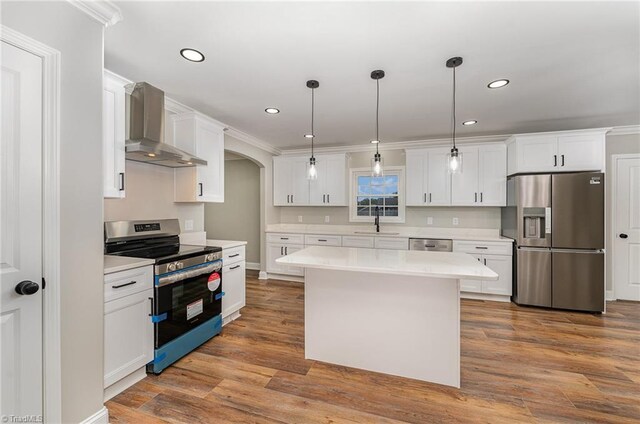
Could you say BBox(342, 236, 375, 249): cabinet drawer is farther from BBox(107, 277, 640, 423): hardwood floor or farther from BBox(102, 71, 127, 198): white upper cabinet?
BBox(102, 71, 127, 198): white upper cabinet

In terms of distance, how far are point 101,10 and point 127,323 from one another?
2025mm

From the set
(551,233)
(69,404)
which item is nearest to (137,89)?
(69,404)

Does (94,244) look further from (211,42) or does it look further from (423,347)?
(423,347)

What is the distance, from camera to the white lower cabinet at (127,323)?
6.32 feet

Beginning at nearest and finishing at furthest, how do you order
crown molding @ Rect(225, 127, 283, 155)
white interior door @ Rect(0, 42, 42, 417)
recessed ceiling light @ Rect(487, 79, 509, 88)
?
white interior door @ Rect(0, 42, 42, 417), recessed ceiling light @ Rect(487, 79, 509, 88), crown molding @ Rect(225, 127, 283, 155)

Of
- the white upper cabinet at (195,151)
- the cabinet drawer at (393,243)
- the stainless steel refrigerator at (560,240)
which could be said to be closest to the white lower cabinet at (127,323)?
the white upper cabinet at (195,151)

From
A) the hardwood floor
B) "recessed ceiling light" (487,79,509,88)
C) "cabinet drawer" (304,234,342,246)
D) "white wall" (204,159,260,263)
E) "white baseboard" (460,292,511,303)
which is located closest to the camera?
the hardwood floor

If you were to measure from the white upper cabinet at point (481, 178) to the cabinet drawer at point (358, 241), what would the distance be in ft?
4.80

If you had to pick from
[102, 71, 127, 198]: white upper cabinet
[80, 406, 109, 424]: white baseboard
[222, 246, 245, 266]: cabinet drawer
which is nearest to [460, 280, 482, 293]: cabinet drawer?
[222, 246, 245, 266]: cabinet drawer

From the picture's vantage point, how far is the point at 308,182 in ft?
17.6

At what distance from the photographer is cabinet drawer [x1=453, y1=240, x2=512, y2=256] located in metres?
4.05

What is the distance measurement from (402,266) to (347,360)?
1.04 meters

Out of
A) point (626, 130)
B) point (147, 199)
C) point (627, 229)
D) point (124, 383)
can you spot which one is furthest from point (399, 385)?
point (626, 130)

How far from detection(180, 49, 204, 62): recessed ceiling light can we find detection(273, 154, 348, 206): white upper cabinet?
3.10 meters
